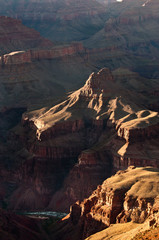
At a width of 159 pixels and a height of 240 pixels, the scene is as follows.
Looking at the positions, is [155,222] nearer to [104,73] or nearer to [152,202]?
[152,202]

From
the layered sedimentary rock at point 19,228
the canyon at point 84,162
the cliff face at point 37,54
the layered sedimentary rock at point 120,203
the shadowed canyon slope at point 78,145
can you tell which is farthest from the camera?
the cliff face at point 37,54

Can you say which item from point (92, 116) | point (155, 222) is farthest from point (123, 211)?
point (92, 116)

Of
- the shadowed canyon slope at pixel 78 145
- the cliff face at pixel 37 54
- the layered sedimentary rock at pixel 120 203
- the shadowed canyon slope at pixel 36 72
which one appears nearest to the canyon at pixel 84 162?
the shadowed canyon slope at pixel 78 145

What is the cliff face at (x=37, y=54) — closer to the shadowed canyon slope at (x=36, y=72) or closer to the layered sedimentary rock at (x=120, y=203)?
the shadowed canyon slope at (x=36, y=72)

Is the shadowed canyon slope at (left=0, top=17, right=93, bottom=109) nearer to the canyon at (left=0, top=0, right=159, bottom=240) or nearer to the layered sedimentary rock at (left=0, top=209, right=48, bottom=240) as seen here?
the canyon at (left=0, top=0, right=159, bottom=240)

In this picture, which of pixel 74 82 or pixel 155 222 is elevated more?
pixel 74 82

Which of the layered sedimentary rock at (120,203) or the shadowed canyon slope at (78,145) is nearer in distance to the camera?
the layered sedimentary rock at (120,203)
